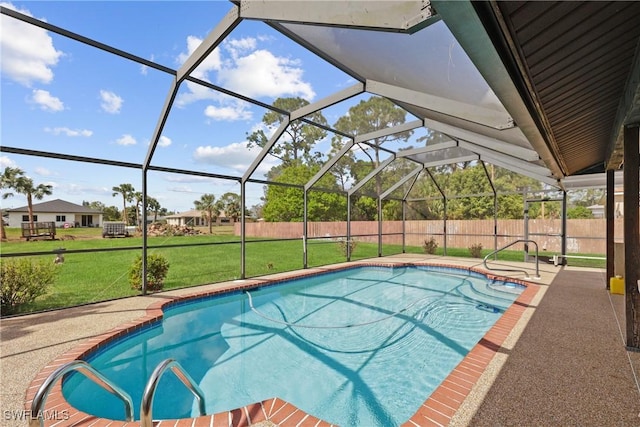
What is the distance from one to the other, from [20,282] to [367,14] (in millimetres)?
7099

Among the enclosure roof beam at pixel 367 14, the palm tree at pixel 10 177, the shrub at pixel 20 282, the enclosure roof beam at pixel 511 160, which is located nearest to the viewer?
the enclosure roof beam at pixel 367 14

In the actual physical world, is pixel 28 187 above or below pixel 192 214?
above

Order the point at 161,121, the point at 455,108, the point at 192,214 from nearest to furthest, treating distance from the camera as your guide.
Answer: the point at 455,108
the point at 161,121
the point at 192,214

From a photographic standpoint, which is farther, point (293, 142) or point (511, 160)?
point (293, 142)

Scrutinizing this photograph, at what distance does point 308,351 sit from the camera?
443 centimetres

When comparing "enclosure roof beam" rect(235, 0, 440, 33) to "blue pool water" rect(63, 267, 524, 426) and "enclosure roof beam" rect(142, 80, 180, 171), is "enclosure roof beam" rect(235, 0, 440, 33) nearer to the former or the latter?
"blue pool water" rect(63, 267, 524, 426)

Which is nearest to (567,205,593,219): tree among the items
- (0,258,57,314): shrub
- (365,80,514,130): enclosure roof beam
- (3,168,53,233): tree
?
(365,80,514,130): enclosure roof beam

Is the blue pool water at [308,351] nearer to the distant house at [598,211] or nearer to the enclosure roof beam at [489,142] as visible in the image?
the enclosure roof beam at [489,142]

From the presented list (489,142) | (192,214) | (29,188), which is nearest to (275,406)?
(489,142)

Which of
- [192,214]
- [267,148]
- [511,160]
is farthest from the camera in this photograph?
[192,214]

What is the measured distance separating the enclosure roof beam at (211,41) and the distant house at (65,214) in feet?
98.6

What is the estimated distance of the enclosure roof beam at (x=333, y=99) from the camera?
17.6ft

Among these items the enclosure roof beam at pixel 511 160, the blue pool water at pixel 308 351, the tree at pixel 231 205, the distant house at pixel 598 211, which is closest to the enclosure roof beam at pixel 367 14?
the blue pool water at pixel 308 351

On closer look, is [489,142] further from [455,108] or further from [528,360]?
[528,360]
